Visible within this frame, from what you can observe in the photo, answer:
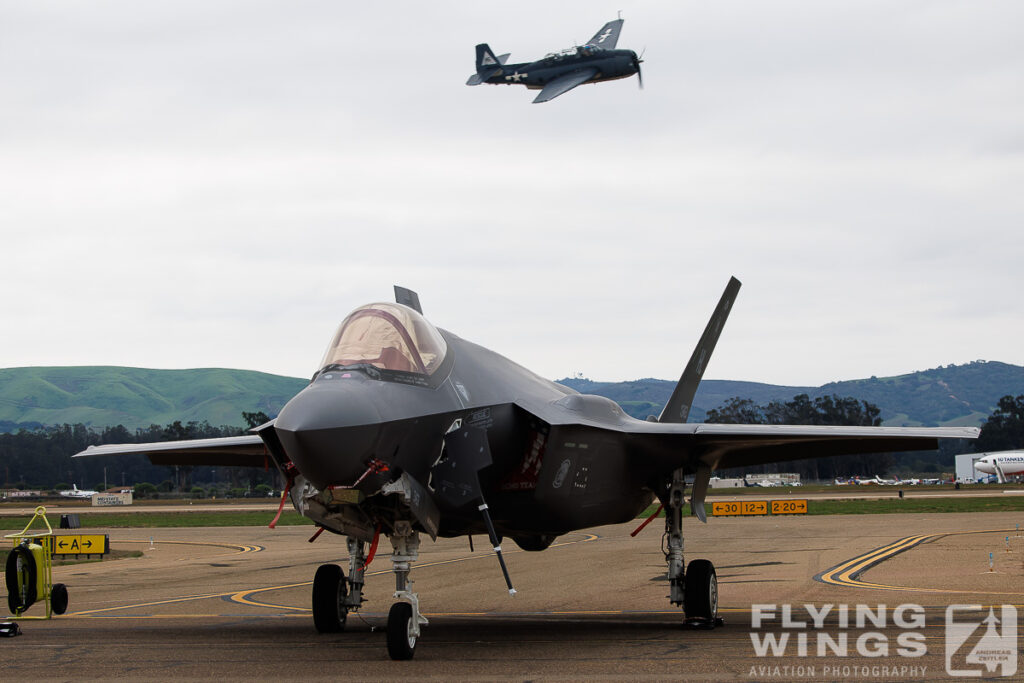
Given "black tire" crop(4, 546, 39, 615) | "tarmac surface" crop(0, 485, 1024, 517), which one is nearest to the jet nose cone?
"black tire" crop(4, 546, 39, 615)

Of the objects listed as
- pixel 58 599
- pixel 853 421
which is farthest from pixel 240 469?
pixel 58 599

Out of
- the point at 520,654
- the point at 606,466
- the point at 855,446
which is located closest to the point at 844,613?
the point at 855,446

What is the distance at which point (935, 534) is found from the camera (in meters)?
32.4

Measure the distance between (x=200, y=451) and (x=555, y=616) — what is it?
5.91 m

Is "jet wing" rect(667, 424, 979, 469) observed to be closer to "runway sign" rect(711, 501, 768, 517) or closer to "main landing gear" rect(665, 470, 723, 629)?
"main landing gear" rect(665, 470, 723, 629)

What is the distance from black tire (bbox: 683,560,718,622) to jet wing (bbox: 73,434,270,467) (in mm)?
6102

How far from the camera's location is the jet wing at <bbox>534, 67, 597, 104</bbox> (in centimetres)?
6106

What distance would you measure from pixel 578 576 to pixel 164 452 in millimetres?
10091

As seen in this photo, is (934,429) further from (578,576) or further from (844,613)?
(578,576)

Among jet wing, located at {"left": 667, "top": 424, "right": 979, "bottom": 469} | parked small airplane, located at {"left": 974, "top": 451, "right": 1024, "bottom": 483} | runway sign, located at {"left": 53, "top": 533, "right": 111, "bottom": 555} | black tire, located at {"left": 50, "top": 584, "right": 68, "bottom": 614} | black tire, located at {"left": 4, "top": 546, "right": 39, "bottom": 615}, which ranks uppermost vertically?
jet wing, located at {"left": 667, "top": 424, "right": 979, "bottom": 469}

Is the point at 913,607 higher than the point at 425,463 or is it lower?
lower

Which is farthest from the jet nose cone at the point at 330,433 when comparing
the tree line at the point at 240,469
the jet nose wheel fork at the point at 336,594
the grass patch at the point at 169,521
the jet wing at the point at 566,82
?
the tree line at the point at 240,469

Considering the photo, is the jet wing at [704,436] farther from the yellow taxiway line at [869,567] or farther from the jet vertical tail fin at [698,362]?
the yellow taxiway line at [869,567]

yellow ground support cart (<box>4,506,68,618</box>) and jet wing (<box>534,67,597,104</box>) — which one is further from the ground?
jet wing (<box>534,67,597,104</box>)
